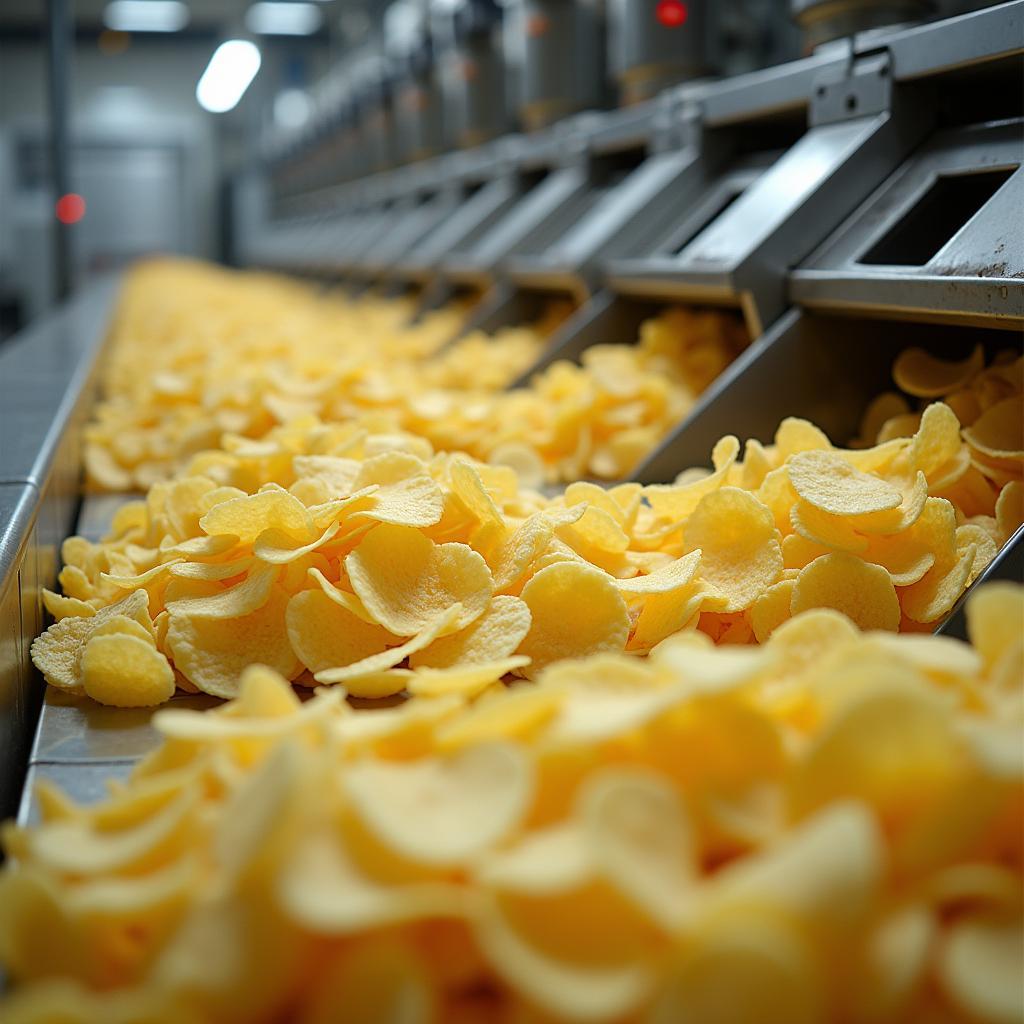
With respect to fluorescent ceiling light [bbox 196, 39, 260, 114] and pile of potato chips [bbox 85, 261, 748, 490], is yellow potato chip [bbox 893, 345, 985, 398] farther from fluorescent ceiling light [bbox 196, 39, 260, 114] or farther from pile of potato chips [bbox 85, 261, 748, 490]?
fluorescent ceiling light [bbox 196, 39, 260, 114]

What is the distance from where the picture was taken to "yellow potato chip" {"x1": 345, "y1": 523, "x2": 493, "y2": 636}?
43.8 inches

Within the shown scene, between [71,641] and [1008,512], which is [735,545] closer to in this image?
[1008,512]

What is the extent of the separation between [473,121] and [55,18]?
266cm

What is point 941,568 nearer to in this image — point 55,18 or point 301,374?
point 301,374

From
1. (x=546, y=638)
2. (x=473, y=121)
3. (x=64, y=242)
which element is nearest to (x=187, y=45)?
(x=64, y=242)

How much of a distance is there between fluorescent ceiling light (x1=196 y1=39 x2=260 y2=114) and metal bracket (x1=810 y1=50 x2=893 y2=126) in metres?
12.6

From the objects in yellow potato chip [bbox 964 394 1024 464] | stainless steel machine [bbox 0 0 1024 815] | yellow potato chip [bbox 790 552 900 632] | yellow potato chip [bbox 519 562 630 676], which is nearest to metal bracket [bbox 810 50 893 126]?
stainless steel machine [bbox 0 0 1024 815]

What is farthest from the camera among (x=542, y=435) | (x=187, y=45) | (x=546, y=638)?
(x=187, y=45)

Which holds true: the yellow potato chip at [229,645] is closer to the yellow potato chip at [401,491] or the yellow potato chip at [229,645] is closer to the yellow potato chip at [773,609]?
the yellow potato chip at [401,491]

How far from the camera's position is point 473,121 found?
5656 millimetres

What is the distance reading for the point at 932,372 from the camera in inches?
69.7

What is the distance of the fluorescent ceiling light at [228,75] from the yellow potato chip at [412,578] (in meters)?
13.6

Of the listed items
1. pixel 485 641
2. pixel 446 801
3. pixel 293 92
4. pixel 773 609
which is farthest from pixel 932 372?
pixel 293 92

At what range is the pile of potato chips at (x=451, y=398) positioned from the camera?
6.80ft
